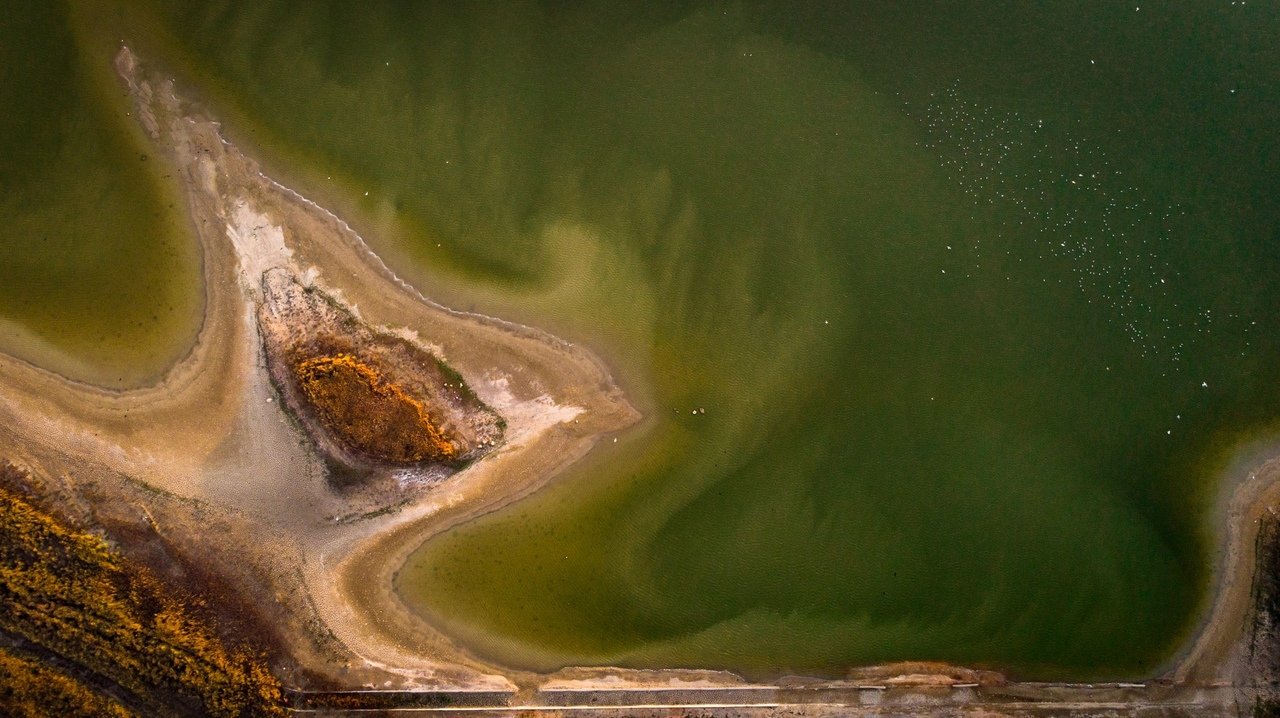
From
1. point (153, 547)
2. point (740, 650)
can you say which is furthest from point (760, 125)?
point (153, 547)

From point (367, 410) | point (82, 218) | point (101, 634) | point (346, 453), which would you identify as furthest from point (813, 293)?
point (101, 634)

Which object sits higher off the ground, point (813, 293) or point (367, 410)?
point (813, 293)

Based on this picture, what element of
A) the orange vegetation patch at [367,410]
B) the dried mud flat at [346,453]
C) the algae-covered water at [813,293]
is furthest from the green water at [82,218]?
the orange vegetation patch at [367,410]

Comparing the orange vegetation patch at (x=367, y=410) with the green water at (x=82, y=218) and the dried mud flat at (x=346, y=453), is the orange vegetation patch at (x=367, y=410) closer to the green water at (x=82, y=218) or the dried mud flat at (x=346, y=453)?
the dried mud flat at (x=346, y=453)

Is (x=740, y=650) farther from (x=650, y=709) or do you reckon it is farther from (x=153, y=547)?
(x=153, y=547)

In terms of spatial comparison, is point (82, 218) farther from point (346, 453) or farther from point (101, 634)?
point (101, 634)

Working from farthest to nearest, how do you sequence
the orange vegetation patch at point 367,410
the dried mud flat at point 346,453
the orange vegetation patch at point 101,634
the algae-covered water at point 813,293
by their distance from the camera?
1. the algae-covered water at point 813,293
2. the dried mud flat at point 346,453
3. the orange vegetation patch at point 367,410
4. the orange vegetation patch at point 101,634
